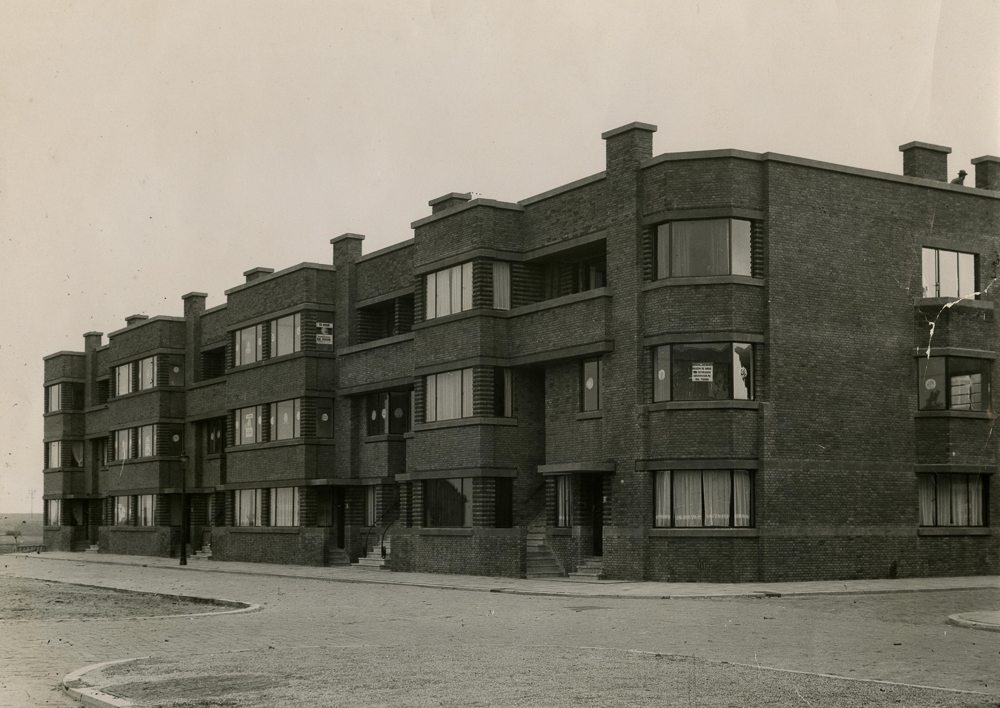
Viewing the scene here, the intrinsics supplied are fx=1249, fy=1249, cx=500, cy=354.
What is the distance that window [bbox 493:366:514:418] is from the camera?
3603 cm

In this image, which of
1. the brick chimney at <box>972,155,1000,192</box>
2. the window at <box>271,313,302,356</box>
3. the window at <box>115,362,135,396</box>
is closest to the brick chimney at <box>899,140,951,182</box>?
the brick chimney at <box>972,155,1000,192</box>

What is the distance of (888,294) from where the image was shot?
3344 centimetres

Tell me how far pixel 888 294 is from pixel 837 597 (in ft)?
34.3

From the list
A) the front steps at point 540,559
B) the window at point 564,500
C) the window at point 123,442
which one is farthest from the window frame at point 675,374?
the window at point 123,442

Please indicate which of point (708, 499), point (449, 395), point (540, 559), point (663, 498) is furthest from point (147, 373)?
point (708, 499)

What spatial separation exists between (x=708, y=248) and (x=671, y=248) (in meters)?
0.95

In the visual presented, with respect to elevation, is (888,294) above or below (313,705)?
above

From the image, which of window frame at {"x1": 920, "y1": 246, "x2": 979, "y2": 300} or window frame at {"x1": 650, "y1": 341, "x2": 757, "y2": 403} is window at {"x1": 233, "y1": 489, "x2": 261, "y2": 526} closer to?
window frame at {"x1": 650, "y1": 341, "x2": 757, "y2": 403}

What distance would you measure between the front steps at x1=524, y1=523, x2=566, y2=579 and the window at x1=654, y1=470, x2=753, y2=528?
4.11 metres

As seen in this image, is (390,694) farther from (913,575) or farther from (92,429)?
(92,429)

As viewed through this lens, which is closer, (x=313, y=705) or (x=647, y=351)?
(x=313, y=705)

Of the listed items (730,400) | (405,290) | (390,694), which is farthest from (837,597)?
(405,290)

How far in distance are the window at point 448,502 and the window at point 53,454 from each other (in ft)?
121

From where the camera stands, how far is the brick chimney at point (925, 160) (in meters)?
35.5
